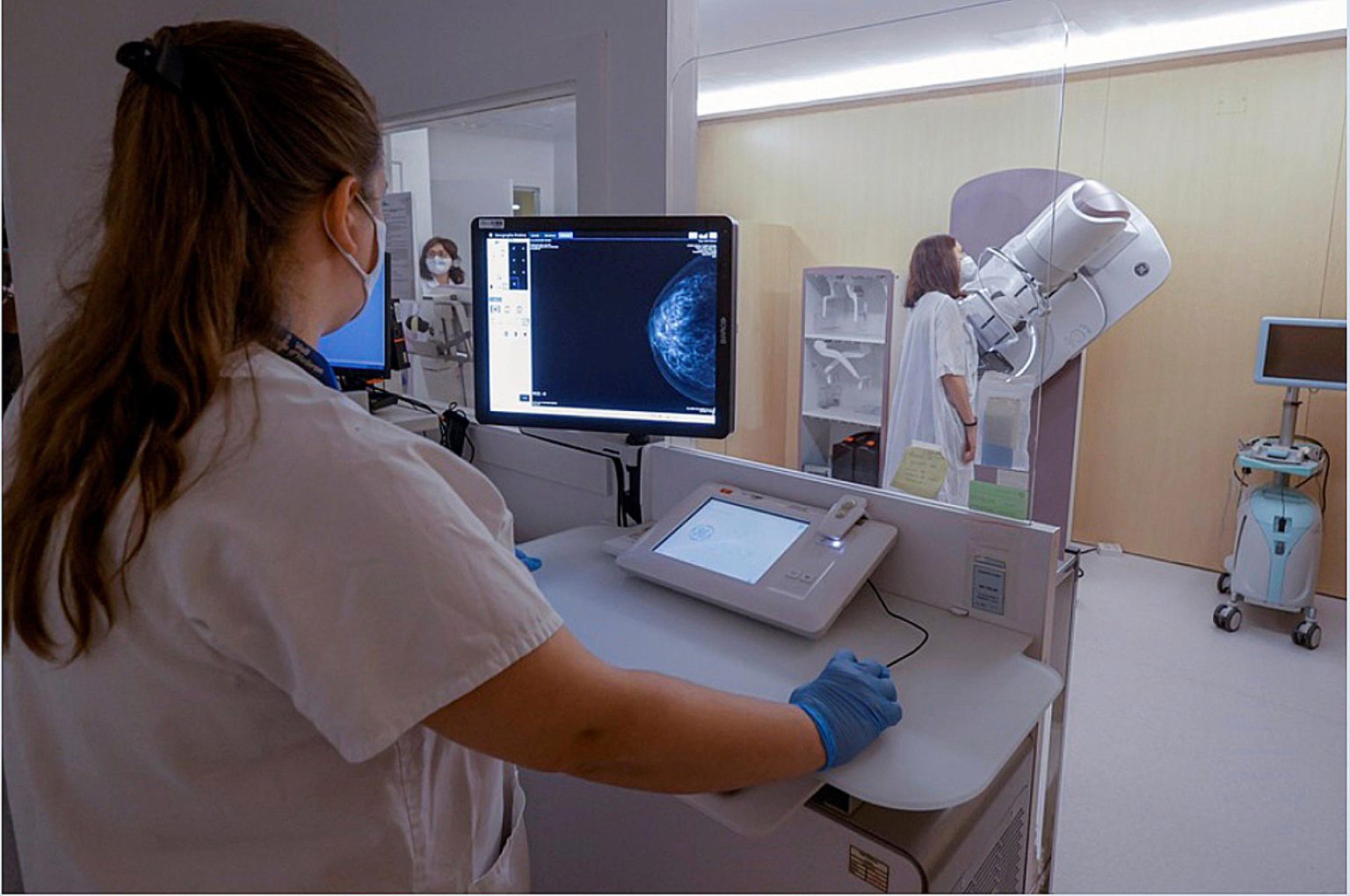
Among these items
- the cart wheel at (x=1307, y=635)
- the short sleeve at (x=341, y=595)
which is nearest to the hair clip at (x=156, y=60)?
the short sleeve at (x=341, y=595)

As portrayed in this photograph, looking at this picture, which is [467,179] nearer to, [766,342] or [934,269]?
[766,342]

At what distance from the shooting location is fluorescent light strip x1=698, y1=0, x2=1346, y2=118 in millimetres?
1404

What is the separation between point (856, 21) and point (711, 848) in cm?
346

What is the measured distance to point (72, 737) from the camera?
2.37 feet

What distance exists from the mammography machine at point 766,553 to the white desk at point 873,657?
4 centimetres

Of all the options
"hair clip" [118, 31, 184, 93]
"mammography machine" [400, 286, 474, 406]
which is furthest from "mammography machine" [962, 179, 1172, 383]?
"mammography machine" [400, 286, 474, 406]

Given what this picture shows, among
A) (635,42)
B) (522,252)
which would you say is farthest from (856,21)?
(522,252)

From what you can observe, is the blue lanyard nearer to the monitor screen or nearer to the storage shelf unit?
Answer: the monitor screen

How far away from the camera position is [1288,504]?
3.31 meters

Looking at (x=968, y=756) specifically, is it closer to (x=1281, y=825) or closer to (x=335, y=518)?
(x=335, y=518)

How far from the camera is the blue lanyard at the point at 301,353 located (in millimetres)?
759

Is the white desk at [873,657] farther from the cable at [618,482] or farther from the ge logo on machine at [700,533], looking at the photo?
the cable at [618,482]

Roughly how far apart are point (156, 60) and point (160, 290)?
0.19 m

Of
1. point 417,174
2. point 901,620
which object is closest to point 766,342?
point 901,620
